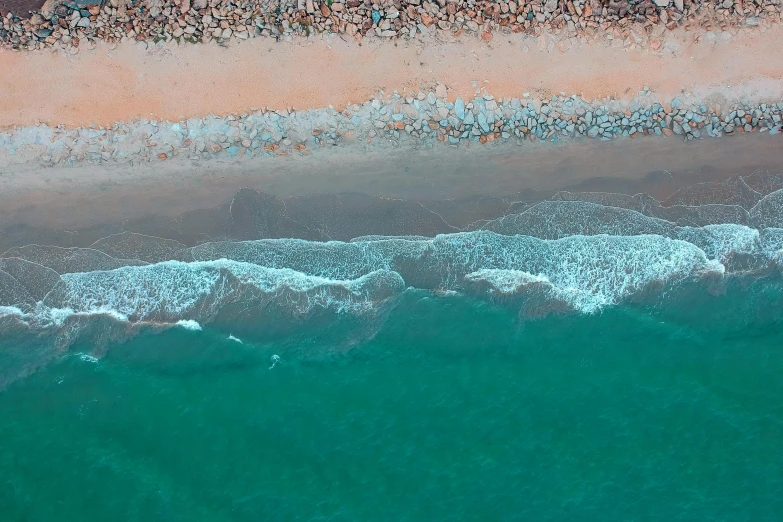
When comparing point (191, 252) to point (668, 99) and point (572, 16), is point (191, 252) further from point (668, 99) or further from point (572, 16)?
point (668, 99)

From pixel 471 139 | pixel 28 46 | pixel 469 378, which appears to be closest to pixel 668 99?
pixel 471 139

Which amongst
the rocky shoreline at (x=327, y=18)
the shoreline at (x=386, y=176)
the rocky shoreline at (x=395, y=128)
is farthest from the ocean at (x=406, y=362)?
the rocky shoreline at (x=327, y=18)

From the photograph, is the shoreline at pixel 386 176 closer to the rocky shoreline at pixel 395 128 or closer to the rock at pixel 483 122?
the rocky shoreline at pixel 395 128

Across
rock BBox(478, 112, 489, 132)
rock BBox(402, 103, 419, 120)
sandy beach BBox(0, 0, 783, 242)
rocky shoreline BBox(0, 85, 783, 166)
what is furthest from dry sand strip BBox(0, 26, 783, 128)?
rock BBox(478, 112, 489, 132)

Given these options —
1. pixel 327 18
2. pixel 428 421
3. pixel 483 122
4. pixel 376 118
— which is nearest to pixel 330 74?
pixel 327 18

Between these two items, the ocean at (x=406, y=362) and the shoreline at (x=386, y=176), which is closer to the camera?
the ocean at (x=406, y=362)

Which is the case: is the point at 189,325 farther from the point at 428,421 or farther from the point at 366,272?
the point at 428,421

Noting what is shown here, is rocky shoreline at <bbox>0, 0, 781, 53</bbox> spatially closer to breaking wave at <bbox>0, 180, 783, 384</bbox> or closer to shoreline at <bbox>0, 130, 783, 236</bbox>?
shoreline at <bbox>0, 130, 783, 236</bbox>
